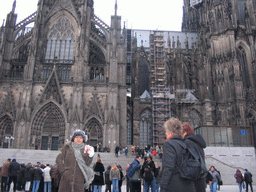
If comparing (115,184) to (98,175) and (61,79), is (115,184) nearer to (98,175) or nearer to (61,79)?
(98,175)

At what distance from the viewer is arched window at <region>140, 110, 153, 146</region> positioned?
3581 cm

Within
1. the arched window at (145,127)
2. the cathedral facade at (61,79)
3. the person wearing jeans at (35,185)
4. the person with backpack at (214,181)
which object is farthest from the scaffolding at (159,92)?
the person wearing jeans at (35,185)

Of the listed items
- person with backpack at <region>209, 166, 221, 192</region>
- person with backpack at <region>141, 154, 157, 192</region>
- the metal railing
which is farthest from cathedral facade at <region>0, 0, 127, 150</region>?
person with backpack at <region>141, 154, 157, 192</region>

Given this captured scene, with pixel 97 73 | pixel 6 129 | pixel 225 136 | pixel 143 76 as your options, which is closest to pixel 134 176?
pixel 225 136

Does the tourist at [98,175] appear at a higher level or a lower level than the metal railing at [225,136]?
lower

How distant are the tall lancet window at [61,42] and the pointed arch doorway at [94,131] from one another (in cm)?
928

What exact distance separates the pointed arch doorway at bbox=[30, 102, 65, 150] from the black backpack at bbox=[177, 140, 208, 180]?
2679cm

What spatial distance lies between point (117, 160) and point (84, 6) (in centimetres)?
2191

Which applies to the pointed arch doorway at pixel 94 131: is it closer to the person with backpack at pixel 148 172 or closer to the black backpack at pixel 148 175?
the person with backpack at pixel 148 172

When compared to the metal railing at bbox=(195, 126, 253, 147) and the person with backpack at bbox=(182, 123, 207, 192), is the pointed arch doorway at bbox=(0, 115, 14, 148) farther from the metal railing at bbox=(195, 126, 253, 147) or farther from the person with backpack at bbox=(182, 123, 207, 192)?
the person with backpack at bbox=(182, 123, 207, 192)

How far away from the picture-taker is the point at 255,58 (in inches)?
1441

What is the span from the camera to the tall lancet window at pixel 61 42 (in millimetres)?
33469

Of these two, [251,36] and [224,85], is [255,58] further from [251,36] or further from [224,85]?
[224,85]

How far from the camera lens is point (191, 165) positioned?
10.5 feet
